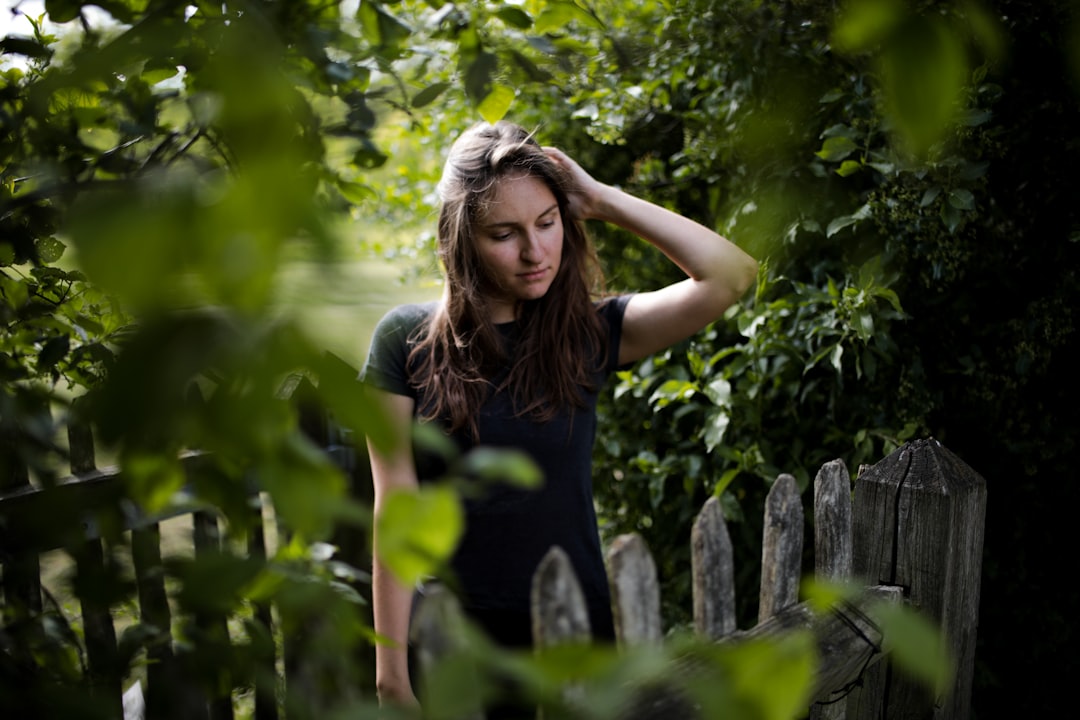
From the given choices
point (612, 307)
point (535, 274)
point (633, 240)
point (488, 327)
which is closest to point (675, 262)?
point (612, 307)

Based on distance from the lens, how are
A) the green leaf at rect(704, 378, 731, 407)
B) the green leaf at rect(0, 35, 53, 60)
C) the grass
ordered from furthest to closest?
the green leaf at rect(704, 378, 731, 407) → the green leaf at rect(0, 35, 53, 60) → the grass

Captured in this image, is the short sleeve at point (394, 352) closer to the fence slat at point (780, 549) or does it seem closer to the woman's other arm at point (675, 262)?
the woman's other arm at point (675, 262)

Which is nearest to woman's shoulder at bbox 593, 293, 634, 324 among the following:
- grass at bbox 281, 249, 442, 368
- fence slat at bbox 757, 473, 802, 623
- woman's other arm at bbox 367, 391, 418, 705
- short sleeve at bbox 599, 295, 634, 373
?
short sleeve at bbox 599, 295, 634, 373

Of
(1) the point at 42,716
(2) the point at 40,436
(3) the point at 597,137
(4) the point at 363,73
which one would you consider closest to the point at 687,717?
(1) the point at 42,716

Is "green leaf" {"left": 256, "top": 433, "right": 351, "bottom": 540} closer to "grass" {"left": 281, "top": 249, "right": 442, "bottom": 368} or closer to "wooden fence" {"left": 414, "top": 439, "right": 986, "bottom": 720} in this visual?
"grass" {"left": 281, "top": 249, "right": 442, "bottom": 368}

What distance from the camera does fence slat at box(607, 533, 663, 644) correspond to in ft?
3.34

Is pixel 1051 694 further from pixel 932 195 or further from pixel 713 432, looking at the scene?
pixel 932 195

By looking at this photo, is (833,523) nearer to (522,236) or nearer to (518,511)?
(518,511)

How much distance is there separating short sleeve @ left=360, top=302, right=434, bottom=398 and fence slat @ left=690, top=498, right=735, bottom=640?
101cm

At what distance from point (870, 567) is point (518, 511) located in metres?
0.77

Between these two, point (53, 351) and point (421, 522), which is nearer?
point (421, 522)

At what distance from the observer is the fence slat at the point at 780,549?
1.36 meters

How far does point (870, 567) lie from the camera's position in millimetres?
1630

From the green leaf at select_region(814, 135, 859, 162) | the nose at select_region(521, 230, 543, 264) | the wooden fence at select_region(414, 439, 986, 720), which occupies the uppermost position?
the green leaf at select_region(814, 135, 859, 162)
